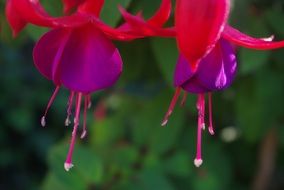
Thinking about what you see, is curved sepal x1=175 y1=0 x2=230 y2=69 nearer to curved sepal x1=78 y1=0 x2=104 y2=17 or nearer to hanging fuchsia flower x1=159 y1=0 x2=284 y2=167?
hanging fuchsia flower x1=159 y1=0 x2=284 y2=167

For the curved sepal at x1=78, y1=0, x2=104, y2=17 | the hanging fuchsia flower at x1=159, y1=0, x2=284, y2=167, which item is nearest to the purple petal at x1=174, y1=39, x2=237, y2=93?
the hanging fuchsia flower at x1=159, y1=0, x2=284, y2=167

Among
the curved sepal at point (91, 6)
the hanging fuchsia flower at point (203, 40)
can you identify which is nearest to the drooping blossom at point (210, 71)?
the hanging fuchsia flower at point (203, 40)

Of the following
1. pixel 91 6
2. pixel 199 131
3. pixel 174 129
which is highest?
pixel 91 6

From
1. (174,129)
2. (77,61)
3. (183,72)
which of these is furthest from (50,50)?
(174,129)

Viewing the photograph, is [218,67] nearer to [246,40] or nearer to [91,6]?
A: [246,40]

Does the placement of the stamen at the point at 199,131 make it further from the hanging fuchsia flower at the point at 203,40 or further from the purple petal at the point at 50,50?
the purple petal at the point at 50,50

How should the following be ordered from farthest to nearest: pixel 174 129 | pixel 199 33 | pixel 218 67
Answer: pixel 174 129 < pixel 218 67 < pixel 199 33
